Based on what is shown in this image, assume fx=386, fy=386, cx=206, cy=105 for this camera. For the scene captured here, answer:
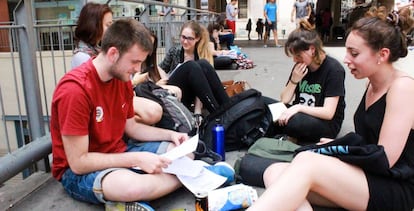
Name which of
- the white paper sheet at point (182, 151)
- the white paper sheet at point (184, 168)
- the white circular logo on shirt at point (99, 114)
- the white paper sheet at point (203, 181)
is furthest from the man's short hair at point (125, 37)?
the white paper sheet at point (203, 181)

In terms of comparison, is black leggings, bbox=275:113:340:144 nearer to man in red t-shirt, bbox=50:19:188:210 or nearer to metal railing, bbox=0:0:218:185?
man in red t-shirt, bbox=50:19:188:210

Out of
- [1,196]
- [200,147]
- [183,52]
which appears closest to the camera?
[1,196]

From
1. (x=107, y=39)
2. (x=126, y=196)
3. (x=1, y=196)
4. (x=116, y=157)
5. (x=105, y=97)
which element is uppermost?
(x=107, y=39)

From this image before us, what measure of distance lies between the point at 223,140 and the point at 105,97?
1.17 m

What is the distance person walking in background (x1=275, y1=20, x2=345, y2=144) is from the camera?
315 centimetres

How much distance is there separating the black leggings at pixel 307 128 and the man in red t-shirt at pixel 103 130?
4.08ft

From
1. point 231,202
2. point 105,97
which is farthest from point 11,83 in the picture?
point 231,202

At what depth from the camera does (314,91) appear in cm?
333

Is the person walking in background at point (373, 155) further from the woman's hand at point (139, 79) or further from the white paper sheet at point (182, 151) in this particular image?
the woman's hand at point (139, 79)

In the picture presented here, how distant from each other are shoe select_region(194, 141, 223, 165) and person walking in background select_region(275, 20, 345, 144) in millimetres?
692

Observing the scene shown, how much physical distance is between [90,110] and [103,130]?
0.19 meters

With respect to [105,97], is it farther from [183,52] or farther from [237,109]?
[183,52]

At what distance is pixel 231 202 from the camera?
2.26 meters

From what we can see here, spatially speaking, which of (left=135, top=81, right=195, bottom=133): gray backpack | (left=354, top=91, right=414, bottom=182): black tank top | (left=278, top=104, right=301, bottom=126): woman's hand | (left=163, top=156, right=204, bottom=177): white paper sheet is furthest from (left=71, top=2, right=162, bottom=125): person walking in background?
(left=354, top=91, right=414, bottom=182): black tank top
